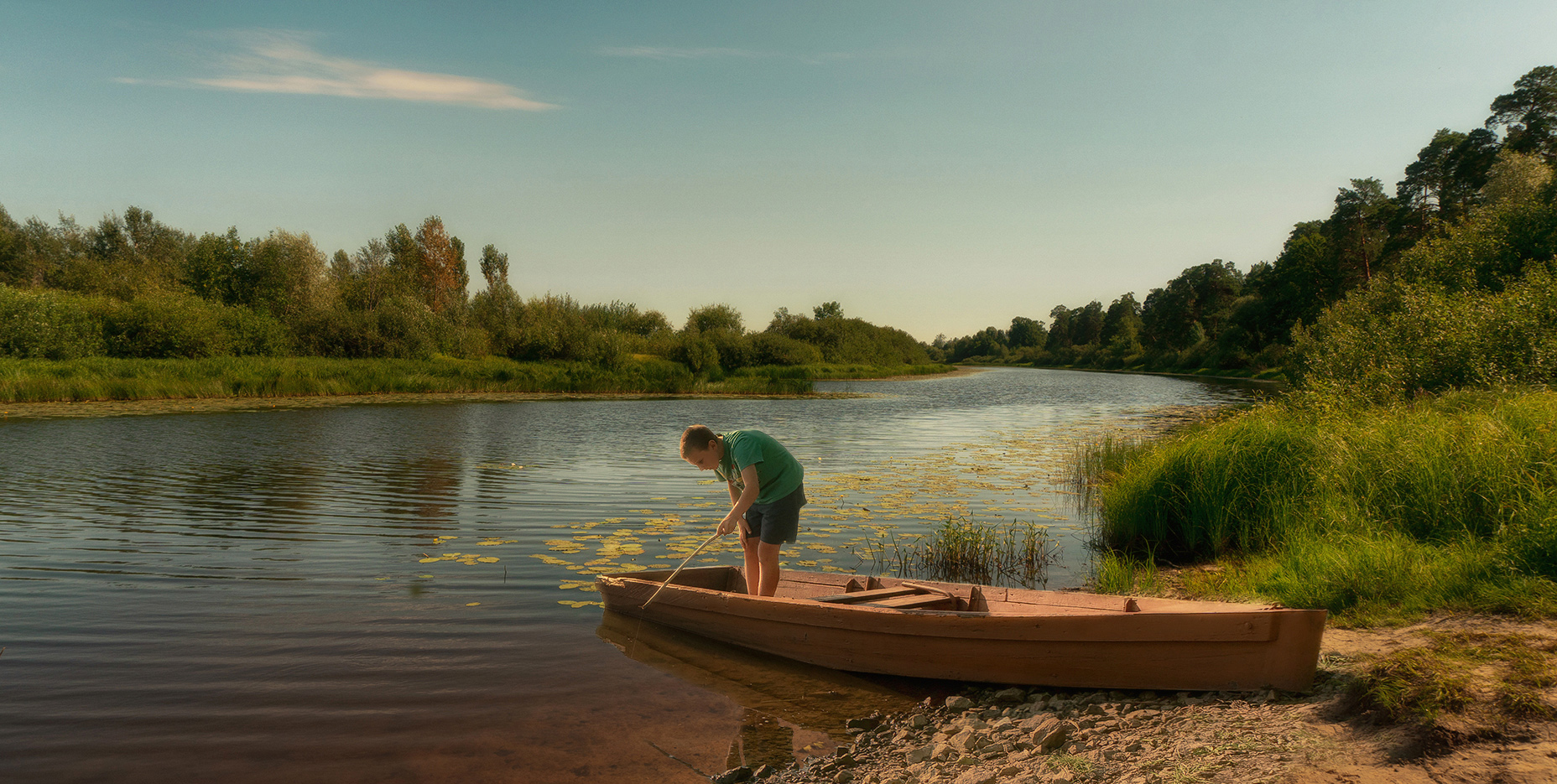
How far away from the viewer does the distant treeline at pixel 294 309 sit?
37.1m

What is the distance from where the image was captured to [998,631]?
198 inches

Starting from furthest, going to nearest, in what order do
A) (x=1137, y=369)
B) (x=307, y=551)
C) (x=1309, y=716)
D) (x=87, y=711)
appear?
(x=1137, y=369)
(x=307, y=551)
(x=87, y=711)
(x=1309, y=716)

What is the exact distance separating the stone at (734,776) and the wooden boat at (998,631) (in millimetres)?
1502

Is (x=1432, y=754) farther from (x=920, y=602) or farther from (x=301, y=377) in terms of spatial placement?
(x=301, y=377)

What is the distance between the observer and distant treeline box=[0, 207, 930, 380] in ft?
122

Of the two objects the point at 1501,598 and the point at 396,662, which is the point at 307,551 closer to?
the point at 396,662

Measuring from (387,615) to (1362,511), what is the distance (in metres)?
8.69

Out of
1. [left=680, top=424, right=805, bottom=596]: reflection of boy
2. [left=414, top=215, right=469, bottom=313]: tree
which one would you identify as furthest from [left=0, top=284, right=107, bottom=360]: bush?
[left=680, top=424, right=805, bottom=596]: reflection of boy

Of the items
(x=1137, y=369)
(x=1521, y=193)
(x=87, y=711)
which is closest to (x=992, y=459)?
(x=87, y=711)

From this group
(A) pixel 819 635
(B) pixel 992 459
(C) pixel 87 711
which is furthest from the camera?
(B) pixel 992 459

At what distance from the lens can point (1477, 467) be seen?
21.6 ft

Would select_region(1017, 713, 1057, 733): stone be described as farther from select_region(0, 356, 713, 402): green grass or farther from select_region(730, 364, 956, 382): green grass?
select_region(730, 364, 956, 382): green grass

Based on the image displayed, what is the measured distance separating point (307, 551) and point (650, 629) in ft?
15.7

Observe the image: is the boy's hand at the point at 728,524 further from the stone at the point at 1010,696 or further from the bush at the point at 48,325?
the bush at the point at 48,325
